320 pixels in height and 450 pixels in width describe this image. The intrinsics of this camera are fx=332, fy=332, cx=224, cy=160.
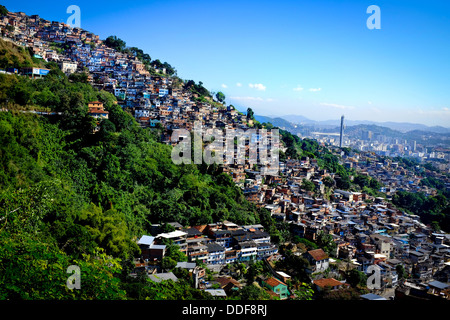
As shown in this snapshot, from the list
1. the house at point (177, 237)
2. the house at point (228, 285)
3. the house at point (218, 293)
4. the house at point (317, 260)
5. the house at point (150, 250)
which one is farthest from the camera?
the house at point (317, 260)

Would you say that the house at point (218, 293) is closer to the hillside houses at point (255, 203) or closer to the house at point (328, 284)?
the hillside houses at point (255, 203)

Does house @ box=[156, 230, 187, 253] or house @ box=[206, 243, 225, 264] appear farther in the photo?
house @ box=[206, 243, 225, 264]

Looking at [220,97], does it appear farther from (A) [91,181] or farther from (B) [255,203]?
(A) [91,181]

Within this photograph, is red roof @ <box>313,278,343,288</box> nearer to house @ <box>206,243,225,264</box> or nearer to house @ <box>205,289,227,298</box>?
house @ <box>206,243,225,264</box>

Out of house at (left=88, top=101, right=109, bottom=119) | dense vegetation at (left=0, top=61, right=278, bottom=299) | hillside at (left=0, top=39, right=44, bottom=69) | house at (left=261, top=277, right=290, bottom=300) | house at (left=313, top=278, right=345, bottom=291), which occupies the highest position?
hillside at (left=0, top=39, right=44, bottom=69)

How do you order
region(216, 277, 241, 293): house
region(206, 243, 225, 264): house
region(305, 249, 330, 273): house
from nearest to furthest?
region(216, 277, 241, 293): house < region(206, 243, 225, 264): house < region(305, 249, 330, 273): house

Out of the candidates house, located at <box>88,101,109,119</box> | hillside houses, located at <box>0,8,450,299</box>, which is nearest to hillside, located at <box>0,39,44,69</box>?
hillside houses, located at <box>0,8,450,299</box>

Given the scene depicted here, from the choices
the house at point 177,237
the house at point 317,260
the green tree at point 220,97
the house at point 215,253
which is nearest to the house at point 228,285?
the house at point 215,253
